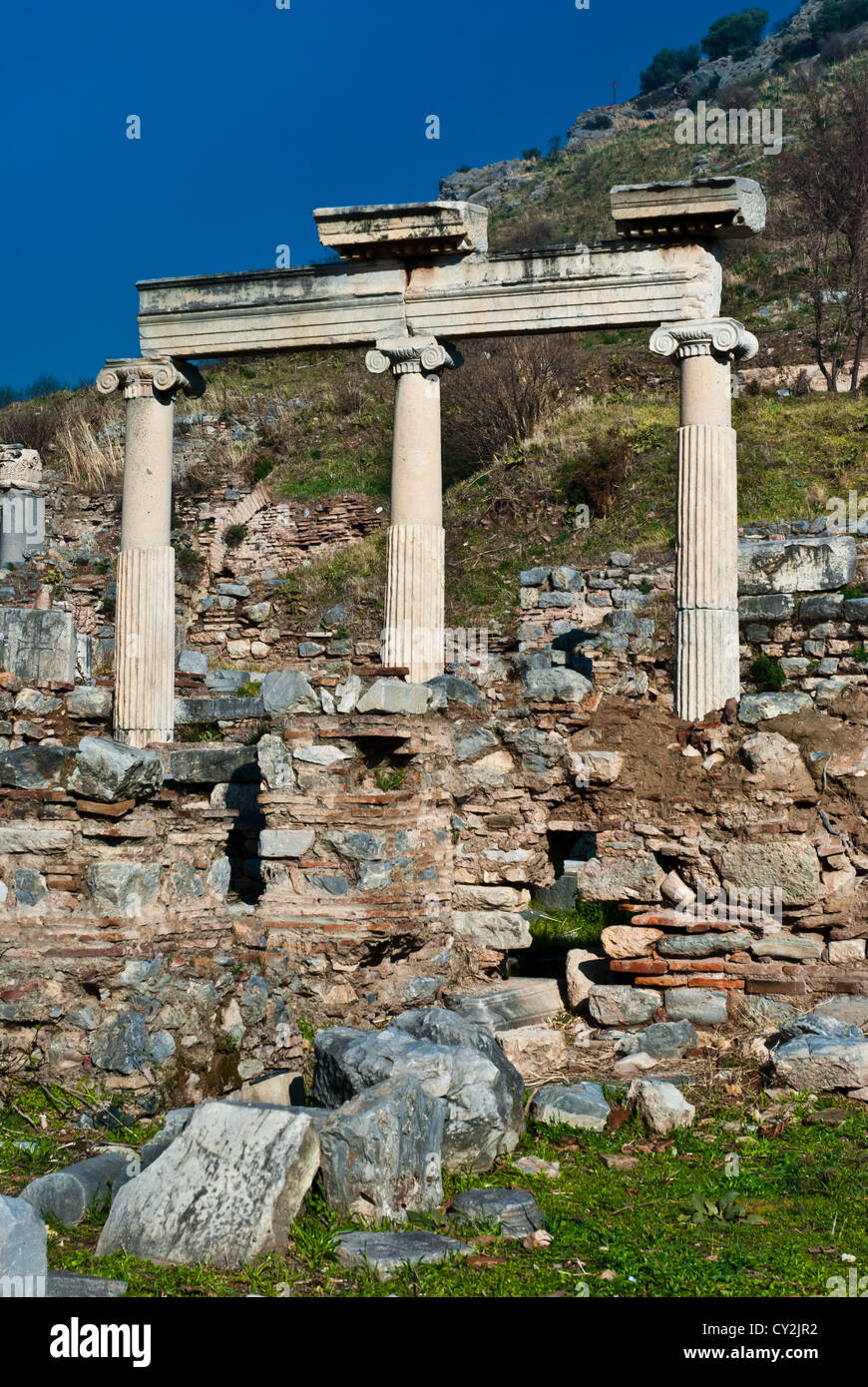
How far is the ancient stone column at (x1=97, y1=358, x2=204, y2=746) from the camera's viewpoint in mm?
13219

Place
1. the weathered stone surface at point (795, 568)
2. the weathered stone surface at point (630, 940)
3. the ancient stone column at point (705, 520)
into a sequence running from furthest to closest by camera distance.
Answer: the weathered stone surface at point (795, 568)
the ancient stone column at point (705, 520)
the weathered stone surface at point (630, 940)

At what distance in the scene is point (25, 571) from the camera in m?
20.5

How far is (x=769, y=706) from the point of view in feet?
30.9

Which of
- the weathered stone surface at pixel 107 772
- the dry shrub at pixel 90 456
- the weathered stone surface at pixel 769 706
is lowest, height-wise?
the weathered stone surface at pixel 107 772

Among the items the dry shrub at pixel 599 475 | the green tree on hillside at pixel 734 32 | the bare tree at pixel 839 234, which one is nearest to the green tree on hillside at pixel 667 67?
the green tree on hillside at pixel 734 32

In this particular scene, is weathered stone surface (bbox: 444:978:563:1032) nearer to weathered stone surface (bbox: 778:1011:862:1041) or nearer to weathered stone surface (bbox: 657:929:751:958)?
weathered stone surface (bbox: 657:929:751:958)

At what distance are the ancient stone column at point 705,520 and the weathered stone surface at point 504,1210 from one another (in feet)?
20.1

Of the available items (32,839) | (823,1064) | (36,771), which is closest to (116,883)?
(32,839)

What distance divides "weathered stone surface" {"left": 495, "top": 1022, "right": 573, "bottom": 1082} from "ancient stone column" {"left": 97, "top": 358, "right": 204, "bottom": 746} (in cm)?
607

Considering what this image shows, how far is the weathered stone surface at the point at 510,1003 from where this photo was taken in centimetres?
838

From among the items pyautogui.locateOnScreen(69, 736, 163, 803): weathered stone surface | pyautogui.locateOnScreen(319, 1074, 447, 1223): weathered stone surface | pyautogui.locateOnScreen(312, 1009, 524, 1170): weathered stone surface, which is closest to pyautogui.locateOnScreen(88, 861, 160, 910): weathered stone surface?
pyautogui.locateOnScreen(69, 736, 163, 803): weathered stone surface

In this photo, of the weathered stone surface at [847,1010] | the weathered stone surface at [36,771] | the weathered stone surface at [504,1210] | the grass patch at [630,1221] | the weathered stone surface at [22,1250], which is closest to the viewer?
the weathered stone surface at [22,1250]

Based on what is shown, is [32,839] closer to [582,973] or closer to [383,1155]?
[383,1155]

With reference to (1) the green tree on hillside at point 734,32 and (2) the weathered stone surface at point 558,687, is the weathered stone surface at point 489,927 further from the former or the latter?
(1) the green tree on hillside at point 734,32
